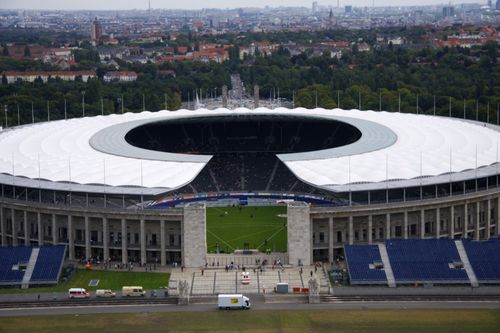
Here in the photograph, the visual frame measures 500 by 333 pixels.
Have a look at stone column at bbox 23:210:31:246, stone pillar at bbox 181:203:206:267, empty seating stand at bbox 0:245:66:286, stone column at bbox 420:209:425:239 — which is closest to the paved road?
empty seating stand at bbox 0:245:66:286

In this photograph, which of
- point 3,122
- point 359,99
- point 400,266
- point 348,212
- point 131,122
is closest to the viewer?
point 400,266

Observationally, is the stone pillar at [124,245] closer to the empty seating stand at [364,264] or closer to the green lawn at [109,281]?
the green lawn at [109,281]

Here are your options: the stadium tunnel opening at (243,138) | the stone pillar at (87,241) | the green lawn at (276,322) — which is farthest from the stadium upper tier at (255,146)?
the green lawn at (276,322)

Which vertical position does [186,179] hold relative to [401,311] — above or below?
above

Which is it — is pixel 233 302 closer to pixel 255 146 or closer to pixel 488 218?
pixel 488 218

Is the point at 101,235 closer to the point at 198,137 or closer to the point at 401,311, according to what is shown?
the point at 401,311

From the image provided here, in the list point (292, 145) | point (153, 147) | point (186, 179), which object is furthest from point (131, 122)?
point (186, 179)

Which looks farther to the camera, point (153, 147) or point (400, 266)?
point (153, 147)
